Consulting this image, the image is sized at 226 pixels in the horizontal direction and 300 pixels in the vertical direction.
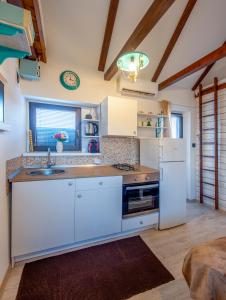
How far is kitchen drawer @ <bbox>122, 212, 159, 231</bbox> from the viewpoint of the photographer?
218 cm

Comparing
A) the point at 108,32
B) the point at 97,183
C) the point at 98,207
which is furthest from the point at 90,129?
the point at 108,32

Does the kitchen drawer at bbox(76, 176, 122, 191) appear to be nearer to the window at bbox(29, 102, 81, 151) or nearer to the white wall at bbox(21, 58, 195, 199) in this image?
the window at bbox(29, 102, 81, 151)

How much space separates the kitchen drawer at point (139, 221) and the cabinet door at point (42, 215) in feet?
2.42

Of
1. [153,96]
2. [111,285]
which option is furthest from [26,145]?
[153,96]

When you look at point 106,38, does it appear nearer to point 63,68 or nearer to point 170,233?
point 63,68

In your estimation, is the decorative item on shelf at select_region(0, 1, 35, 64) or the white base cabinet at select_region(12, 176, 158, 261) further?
the white base cabinet at select_region(12, 176, 158, 261)

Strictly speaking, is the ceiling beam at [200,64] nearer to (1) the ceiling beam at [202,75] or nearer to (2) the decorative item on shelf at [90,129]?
(1) the ceiling beam at [202,75]

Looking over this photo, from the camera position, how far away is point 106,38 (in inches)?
93.1

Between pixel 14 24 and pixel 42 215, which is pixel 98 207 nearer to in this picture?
pixel 42 215

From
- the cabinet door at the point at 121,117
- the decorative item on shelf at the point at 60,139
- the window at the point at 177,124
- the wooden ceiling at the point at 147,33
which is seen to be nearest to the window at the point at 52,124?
the decorative item on shelf at the point at 60,139

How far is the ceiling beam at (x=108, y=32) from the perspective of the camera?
207 cm

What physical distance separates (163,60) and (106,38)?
3.76ft

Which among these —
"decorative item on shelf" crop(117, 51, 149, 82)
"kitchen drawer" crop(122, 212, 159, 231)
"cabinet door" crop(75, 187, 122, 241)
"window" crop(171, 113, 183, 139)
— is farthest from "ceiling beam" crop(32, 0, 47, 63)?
"window" crop(171, 113, 183, 139)

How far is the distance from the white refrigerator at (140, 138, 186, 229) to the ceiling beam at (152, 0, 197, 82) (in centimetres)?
146
